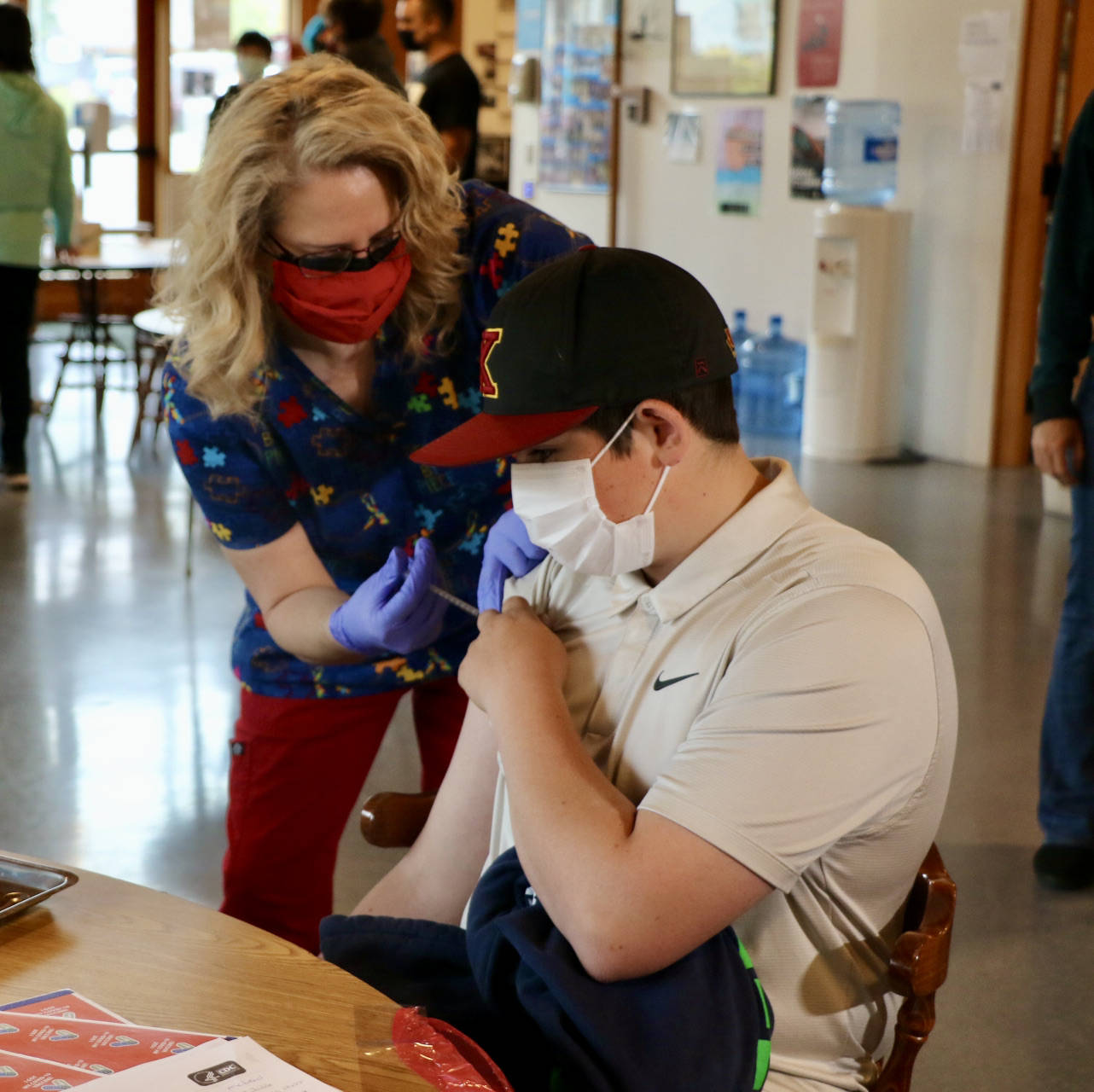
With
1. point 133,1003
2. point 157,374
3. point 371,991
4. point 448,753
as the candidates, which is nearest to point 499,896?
point 371,991

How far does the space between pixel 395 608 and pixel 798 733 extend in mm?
624

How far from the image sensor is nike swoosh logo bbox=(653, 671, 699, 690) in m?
1.10

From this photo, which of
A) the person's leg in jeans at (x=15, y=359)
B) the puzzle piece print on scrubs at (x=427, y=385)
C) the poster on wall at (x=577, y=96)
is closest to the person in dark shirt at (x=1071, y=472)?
the puzzle piece print on scrubs at (x=427, y=385)

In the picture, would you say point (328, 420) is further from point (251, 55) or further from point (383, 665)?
point (251, 55)

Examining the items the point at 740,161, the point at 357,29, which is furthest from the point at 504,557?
the point at 740,161

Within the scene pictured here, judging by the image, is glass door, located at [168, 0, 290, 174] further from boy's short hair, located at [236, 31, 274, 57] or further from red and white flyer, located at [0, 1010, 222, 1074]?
red and white flyer, located at [0, 1010, 222, 1074]

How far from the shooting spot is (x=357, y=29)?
4516mm

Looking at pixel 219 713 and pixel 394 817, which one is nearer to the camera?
pixel 394 817

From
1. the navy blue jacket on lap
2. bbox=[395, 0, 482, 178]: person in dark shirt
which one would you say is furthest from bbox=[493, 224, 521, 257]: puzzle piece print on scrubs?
bbox=[395, 0, 482, 178]: person in dark shirt

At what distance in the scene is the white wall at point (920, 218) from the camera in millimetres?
5633

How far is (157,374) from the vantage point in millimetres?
Result: 7203

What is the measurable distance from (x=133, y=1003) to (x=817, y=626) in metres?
0.54

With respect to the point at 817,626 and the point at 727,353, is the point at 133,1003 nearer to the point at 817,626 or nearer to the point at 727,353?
the point at 817,626

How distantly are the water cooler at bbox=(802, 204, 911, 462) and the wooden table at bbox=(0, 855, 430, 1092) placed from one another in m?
5.09
